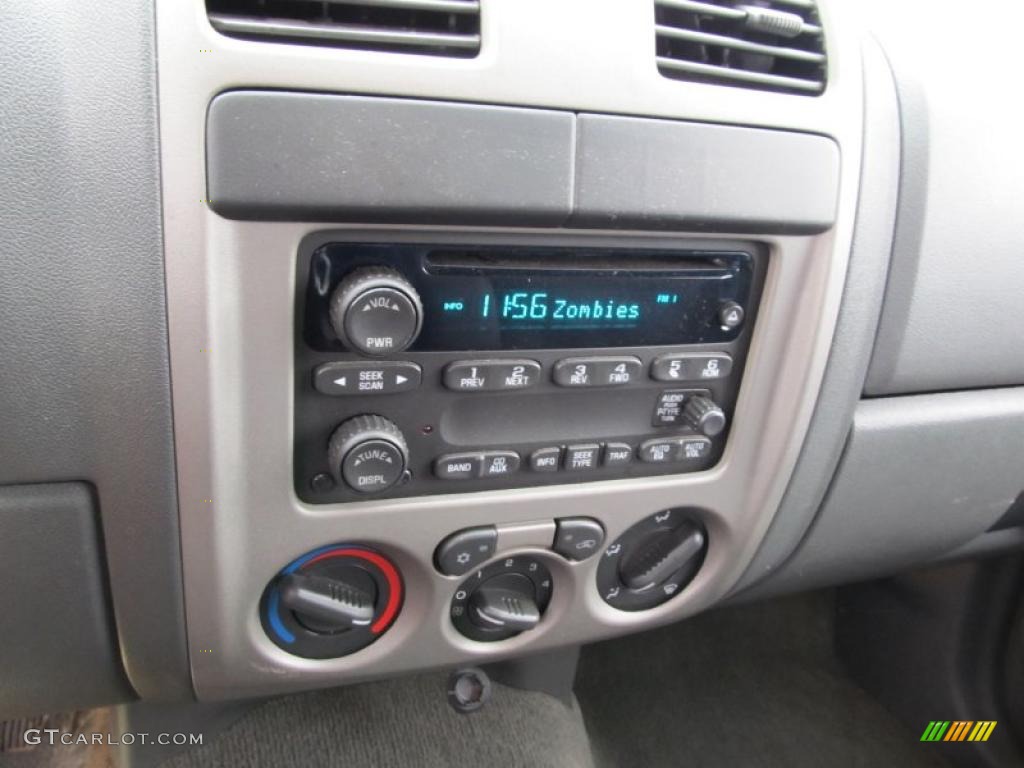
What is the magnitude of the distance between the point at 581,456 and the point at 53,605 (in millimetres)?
435

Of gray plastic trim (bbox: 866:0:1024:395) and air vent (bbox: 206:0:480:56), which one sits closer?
air vent (bbox: 206:0:480:56)

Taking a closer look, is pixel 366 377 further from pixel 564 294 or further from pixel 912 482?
pixel 912 482

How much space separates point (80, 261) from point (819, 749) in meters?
1.36

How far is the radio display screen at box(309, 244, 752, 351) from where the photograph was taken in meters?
0.60

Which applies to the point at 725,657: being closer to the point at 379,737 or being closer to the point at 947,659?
the point at 947,659

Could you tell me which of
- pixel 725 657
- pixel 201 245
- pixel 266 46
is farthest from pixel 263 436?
pixel 725 657

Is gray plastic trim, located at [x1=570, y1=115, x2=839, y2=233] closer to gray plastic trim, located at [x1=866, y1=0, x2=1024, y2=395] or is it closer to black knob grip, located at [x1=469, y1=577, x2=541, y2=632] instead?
gray plastic trim, located at [x1=866, y1=0, x2=1024, y2=395]

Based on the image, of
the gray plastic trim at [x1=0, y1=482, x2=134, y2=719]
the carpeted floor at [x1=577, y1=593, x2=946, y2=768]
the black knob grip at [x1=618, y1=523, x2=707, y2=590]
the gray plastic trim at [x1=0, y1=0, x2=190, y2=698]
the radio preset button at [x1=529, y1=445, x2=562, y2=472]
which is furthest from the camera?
the carpeted floor at [x1=577, y1=593, x2=946, y2=768]

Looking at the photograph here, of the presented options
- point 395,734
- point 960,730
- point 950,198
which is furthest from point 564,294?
point 960,730

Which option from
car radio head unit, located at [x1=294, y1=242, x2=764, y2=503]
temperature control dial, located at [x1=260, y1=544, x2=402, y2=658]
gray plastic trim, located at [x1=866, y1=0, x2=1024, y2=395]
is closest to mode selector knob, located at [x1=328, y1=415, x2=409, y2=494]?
car radio head unit, located at [x1=294, y1=242, x2=764, y2=503]

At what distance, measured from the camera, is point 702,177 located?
0.61 metres

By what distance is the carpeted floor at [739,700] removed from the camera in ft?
4.36

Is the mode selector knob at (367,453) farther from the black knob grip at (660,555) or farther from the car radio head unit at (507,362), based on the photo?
the black knob grip at (660,555)

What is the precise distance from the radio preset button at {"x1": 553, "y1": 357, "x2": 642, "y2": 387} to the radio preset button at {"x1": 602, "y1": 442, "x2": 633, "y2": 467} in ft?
0.21
